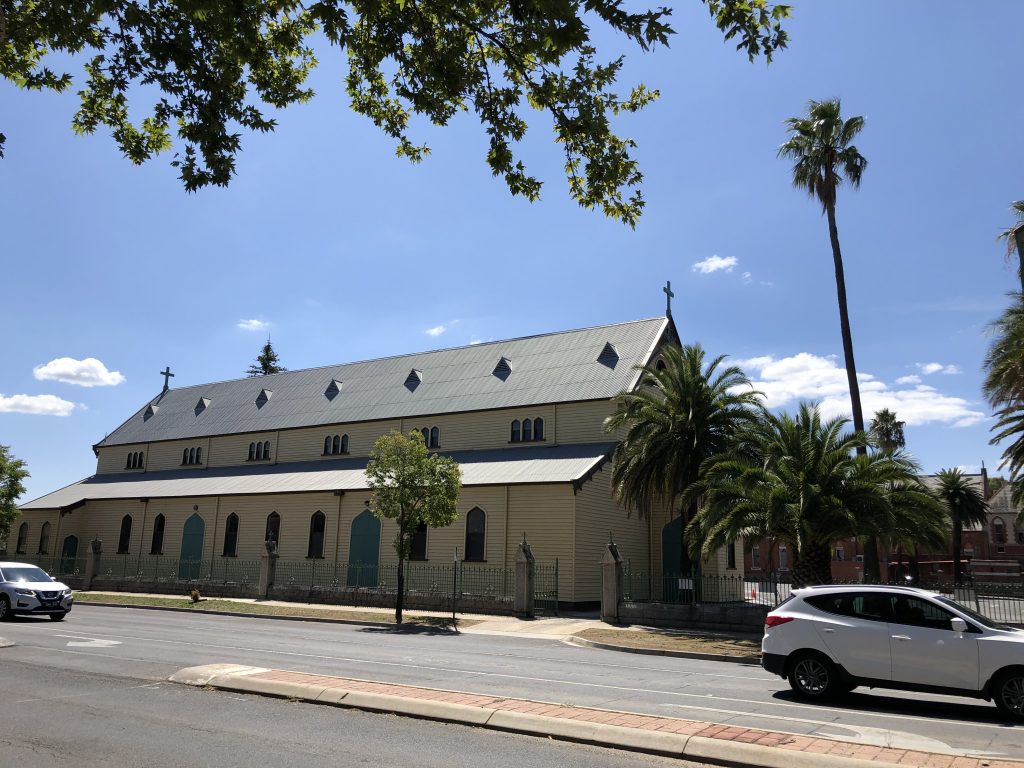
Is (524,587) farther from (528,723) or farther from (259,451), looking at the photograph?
(259,451)

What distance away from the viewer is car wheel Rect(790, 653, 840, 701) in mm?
11102

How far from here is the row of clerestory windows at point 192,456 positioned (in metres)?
49.2

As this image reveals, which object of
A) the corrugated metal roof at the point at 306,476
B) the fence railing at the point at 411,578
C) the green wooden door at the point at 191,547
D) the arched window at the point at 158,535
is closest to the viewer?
the fence railing at the point at 411,578

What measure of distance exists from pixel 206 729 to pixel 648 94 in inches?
342

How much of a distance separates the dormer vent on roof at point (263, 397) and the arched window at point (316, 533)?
1386 cm

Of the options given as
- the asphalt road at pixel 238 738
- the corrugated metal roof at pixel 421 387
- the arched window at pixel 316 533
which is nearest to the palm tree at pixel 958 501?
the corrugated metal roof at pixel 421 387

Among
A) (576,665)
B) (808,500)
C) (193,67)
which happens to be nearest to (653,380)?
(808,500)

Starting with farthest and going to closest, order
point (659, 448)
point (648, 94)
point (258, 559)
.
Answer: point (258, 559), point (659, 448), point (648, 94)

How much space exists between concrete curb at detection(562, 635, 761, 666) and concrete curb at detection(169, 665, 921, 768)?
9.39m

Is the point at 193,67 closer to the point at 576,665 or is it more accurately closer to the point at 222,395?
the point at 576,665

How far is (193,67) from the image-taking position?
9.04 metres

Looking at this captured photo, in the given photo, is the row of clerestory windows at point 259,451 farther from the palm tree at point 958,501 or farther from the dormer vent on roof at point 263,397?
the palm tree at point 958,501

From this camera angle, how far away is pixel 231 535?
1614 inches

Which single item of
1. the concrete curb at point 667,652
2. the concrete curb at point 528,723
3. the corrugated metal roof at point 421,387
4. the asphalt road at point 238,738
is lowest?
the concrete curb at point 667,652
